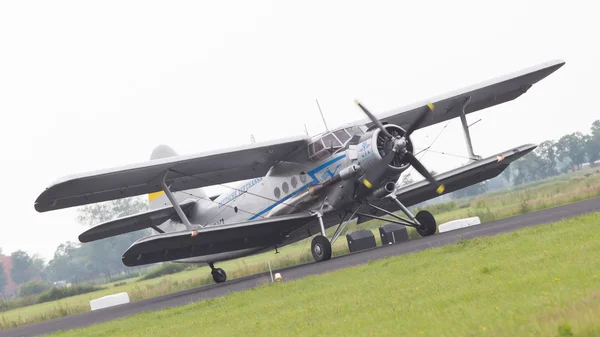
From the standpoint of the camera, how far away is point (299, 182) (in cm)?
2489

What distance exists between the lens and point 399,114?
85.3ft

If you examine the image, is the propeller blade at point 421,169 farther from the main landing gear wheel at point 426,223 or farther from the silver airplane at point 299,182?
the main landing gear wheel at point 426,223

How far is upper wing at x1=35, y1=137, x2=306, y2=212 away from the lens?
72.7ft

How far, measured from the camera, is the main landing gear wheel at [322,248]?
23078mm

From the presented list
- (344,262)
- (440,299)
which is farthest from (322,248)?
(440,299)

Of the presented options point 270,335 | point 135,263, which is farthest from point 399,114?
point 270,335

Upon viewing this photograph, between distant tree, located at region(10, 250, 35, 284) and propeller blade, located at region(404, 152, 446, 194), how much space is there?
107118 millimetres

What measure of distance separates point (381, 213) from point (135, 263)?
9271 millimetres

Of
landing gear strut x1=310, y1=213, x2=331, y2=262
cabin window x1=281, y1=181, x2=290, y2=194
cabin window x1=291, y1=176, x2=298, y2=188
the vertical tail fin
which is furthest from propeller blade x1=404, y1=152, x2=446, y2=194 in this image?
the vertical tail fin

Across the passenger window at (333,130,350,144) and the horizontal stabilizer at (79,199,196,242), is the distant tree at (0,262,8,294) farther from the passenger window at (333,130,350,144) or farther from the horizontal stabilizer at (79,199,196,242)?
the passenger window at (333,130,350,144)

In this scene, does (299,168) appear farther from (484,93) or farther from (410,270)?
(410,270)

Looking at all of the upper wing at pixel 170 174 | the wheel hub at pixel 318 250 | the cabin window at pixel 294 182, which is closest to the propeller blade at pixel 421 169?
the upper wing at pixel 170 174

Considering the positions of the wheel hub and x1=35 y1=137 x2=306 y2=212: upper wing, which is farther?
the wheel hub

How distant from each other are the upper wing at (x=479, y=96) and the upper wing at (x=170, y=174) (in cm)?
385
